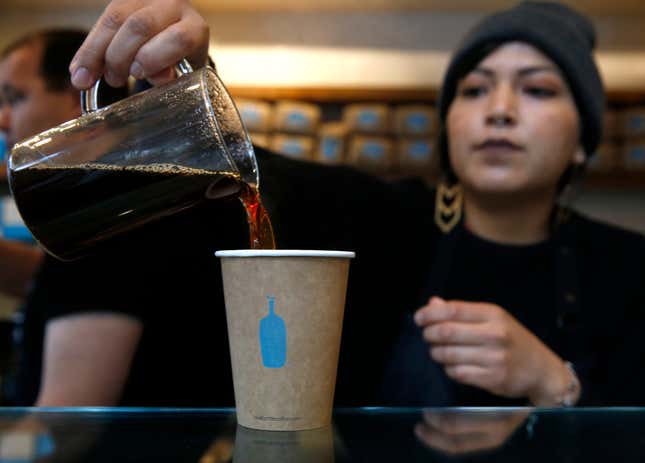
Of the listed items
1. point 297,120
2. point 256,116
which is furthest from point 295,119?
point 256,116

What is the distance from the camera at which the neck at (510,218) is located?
1411 mm

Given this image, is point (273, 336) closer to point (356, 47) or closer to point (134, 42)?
point (134, 42)

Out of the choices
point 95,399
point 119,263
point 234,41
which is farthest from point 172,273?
point 234,41

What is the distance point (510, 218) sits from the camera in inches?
56.5

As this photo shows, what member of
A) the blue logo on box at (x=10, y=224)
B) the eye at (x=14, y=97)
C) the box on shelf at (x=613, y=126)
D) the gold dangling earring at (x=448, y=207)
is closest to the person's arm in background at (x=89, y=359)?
the gold dangling earring at (x=448, y=207)

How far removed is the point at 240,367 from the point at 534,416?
10.4 inches

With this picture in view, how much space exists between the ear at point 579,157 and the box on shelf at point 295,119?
1.11 meters

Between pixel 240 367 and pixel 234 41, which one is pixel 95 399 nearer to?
pixel 240 367

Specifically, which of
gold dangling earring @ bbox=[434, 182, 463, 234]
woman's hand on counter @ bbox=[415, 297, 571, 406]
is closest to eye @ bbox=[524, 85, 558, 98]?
gold dangling earring @ bbox=[434, 182, 463, 234]

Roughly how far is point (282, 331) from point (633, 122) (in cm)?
216

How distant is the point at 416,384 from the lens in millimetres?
1127

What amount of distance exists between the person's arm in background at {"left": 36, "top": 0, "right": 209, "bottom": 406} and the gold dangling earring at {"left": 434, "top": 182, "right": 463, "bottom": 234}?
729 mm

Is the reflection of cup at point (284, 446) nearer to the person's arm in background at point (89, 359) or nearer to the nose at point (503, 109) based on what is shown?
the person's arm in background at point (89, 359)

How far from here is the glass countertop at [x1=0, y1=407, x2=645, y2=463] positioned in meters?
0.46
